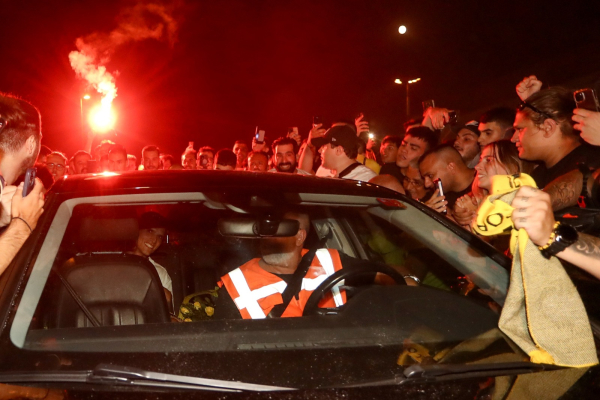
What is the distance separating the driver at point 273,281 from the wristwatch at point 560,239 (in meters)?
0.83

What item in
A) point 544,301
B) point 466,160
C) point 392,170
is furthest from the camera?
point 392,170

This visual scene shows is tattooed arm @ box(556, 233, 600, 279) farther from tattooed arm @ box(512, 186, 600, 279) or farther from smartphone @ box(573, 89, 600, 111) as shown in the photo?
smartphone @ box(573, 89, 600, 111)

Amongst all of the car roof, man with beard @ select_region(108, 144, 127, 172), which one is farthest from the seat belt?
man with beard @ select_region(108, 144, 127, 172)

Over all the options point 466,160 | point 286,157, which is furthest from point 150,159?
point 466,160

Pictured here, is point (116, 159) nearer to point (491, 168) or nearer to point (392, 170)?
point (392, 170)

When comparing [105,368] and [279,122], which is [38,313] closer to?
[105,368]

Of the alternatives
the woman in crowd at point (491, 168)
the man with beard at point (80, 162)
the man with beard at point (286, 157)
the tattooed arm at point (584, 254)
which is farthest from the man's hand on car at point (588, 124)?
the man with beard at point (80, 162)

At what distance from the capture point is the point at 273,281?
273 cm

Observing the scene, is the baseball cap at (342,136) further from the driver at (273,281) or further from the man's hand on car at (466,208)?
the driver at (273,281)

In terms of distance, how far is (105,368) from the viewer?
1.61 m

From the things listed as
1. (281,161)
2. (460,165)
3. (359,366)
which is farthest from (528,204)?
(281,161)

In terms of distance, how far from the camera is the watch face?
1.76m

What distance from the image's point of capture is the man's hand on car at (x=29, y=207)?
89.0 inches

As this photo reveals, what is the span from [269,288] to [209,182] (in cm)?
57
